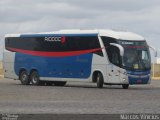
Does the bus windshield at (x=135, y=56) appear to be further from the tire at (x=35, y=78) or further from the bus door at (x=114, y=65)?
the tire at (x=35, y=78)

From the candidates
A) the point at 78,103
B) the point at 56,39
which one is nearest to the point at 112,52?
the point at 56,39

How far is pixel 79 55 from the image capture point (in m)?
38.1

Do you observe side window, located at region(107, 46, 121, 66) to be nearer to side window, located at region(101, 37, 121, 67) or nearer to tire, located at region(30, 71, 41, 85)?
side window, located at region(101, 37, 121, 67)

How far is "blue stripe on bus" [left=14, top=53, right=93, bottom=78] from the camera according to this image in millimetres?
37844

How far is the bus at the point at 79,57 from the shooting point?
36.1 metres

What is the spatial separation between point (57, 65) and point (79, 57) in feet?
7.82

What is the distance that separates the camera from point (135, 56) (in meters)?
36.3

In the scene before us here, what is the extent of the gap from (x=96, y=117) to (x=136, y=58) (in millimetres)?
21376

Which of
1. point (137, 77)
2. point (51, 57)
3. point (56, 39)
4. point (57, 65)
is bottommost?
point (137, 77)

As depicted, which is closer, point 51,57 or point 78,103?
point 78,103

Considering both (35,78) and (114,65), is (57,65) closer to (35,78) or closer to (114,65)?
(35,78)

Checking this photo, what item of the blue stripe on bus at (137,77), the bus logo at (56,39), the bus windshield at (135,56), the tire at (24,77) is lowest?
the tire at (24,77)

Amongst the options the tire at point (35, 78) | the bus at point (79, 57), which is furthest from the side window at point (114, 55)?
the tire at point (35, 78)

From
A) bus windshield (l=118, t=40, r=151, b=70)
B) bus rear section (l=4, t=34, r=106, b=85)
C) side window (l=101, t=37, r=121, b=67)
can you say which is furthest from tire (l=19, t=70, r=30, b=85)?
bus windshield (l=118, t=40, r=151, b=70)
